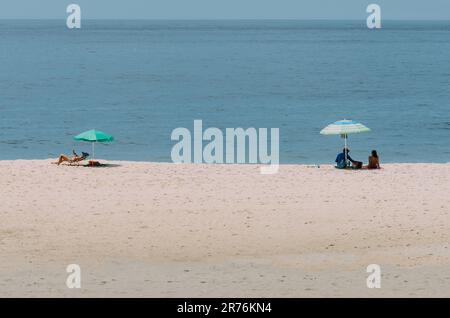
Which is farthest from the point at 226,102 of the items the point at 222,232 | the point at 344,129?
the point at 222,232

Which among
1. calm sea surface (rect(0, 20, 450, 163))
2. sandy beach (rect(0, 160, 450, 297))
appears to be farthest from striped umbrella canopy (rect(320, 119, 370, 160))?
calm sea surface (rect(0, 20, 450, 163))

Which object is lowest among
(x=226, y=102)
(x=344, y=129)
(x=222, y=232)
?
(x=222, y=232)

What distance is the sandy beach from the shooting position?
13.6 meters

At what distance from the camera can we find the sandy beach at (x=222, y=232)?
1363cm

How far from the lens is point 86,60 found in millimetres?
113500

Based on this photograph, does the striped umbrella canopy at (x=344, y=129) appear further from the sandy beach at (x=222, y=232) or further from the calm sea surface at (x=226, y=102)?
the calm sea surface at (x=226, y=102)

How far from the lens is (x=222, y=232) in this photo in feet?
58.4

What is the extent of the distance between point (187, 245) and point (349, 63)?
92.0 meters

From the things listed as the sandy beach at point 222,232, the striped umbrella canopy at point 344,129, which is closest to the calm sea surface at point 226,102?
the striped umbrella canopy at point 344,129

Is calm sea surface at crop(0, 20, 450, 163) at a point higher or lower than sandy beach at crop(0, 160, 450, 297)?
higher

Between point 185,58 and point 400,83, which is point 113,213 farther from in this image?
point 185,58

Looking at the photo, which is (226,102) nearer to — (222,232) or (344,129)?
(344,129)

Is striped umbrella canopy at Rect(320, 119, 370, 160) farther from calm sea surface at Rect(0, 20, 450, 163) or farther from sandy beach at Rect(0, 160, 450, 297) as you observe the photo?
calm sea surface at Rect(0, 20, 450, 163)
